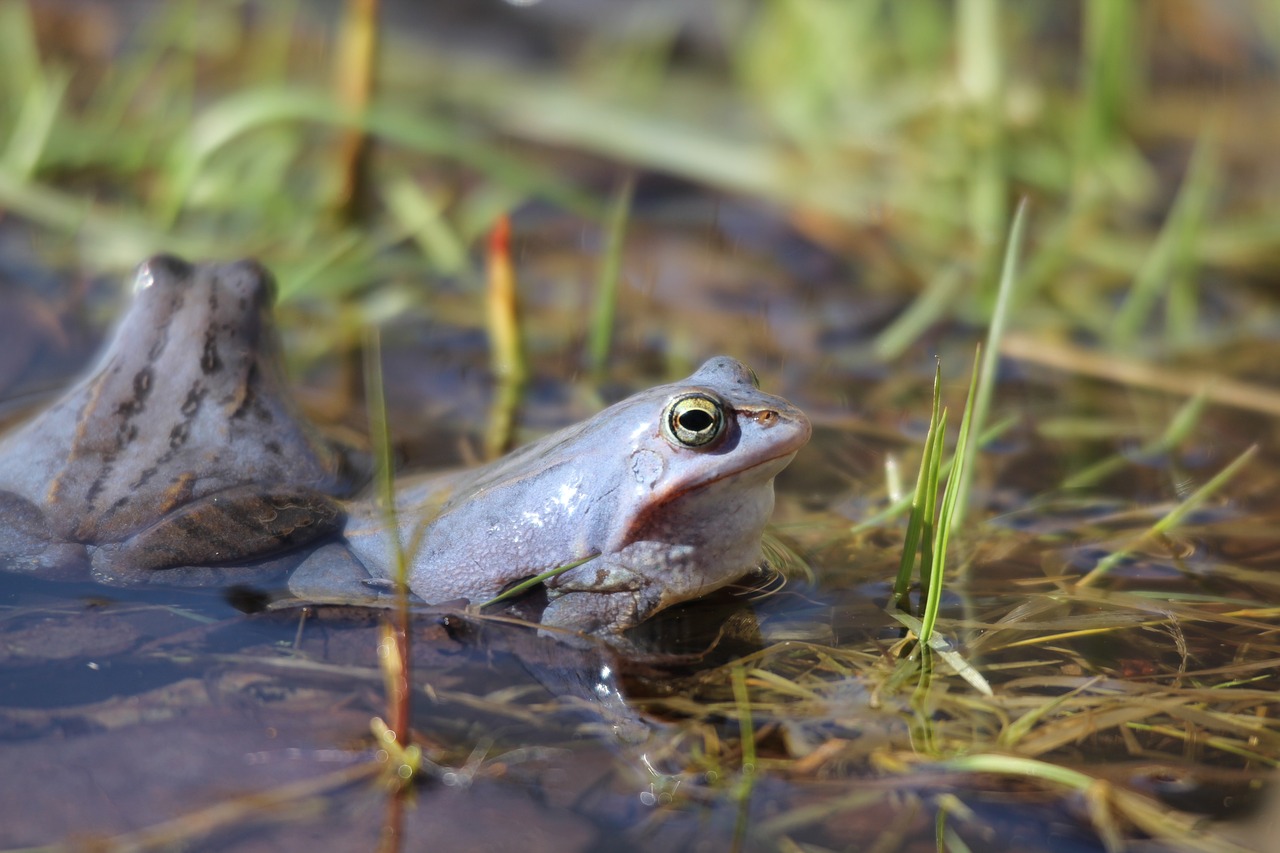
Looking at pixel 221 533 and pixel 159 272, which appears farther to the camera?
pixel 159 272

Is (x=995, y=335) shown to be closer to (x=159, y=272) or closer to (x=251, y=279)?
(x=251, y=279)

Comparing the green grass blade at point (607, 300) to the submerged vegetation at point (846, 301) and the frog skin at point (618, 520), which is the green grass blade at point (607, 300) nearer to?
the submerged vegetation at point (846, 301)

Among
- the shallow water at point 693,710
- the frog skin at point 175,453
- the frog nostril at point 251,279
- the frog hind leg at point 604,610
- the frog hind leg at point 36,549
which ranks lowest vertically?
the shallow water at point 693,710

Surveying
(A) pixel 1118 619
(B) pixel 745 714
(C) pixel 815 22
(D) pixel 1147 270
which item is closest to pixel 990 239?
(D) pixel 1147 270

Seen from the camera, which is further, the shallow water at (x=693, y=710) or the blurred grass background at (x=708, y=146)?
the blurred grass background at (x=708, y=146)

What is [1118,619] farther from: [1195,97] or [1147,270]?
[1195,97]

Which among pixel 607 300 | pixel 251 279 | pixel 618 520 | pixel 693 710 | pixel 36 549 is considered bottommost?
pixel 693 710

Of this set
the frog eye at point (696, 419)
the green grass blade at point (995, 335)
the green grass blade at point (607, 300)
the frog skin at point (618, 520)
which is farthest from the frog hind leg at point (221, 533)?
the green grass blade at point (995, 335)

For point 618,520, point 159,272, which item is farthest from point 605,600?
point 159,272
